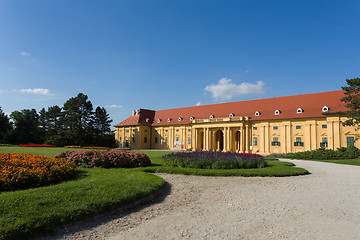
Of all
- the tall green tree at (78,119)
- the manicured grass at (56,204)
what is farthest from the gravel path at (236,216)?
the tall green tree at (78,119)

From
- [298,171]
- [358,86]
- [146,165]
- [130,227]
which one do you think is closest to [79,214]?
[130,227]

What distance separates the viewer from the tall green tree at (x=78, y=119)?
197ft

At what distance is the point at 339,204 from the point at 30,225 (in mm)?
9461

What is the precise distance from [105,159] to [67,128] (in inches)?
2072

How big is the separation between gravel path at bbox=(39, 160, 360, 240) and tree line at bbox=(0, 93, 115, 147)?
56.5 metres

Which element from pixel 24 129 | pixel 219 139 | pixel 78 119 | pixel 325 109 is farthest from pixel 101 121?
pixel 325 109

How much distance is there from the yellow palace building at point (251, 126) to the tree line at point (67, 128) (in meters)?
5.32

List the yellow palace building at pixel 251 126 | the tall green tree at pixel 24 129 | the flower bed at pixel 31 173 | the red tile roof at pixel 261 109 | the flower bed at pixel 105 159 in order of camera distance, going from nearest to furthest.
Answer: the flower bed at pixel 31 173 → the flower bed at pixel 105 159 → the yellow palace building at pixel 251 126 → the red tile roof at pixel 261 109 → the tall green tree at pixel 24 129

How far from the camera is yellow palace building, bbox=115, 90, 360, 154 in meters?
40.3

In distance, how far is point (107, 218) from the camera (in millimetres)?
6559

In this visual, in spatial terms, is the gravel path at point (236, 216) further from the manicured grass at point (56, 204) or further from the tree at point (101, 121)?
the tree at point (101, 121)

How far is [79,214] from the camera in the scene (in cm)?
613

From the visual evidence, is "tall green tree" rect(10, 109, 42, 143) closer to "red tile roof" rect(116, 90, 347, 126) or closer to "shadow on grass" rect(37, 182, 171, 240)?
"red tile roof" rect(116, 90, 347, 126)

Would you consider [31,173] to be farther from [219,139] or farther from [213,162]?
[219,139]
